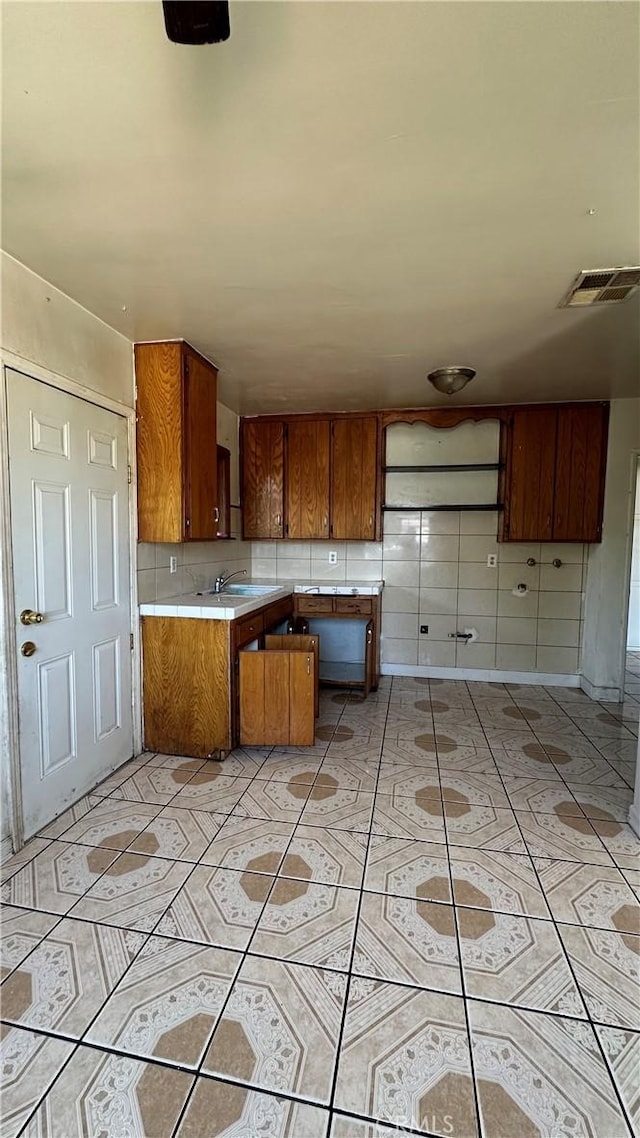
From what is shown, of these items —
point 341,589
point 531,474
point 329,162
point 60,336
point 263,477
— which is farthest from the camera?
point 263,477

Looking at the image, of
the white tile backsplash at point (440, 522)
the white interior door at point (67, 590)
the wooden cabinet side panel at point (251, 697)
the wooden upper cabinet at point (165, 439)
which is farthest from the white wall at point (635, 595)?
the white interior door at point (67, 590)

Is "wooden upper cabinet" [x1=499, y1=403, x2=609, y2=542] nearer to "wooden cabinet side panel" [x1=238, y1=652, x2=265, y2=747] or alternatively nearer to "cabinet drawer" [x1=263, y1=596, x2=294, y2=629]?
"cabinet drawer" [x1=263, y1=596, x2=294, y2=629]

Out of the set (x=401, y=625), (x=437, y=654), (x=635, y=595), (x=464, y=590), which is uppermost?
(x=464, y=590)

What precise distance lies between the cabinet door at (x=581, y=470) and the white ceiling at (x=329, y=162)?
143cm

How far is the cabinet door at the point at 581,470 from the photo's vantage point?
11.9ft

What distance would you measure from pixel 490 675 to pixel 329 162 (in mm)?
3797

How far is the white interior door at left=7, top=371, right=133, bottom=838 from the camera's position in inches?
74.9

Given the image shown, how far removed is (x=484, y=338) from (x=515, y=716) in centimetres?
247

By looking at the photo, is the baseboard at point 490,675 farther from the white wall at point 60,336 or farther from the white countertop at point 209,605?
the white wall at point 60,336

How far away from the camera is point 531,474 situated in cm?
375

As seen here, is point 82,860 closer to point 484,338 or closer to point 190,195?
point 190,195

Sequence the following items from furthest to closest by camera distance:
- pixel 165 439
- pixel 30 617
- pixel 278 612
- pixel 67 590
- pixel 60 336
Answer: pixel 278 612, pixel 165 439, pixel 67 590, pixel 60 336, pixel 30 617

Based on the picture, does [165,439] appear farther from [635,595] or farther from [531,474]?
[635,595]

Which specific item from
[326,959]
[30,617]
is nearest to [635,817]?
[326,959]
